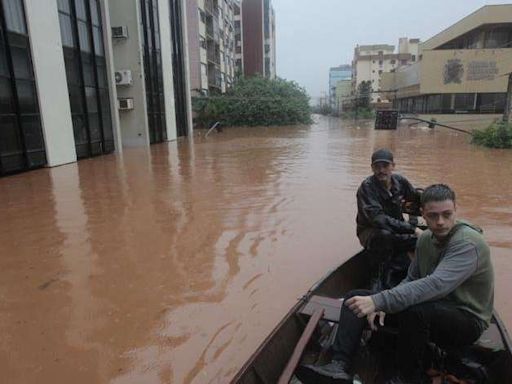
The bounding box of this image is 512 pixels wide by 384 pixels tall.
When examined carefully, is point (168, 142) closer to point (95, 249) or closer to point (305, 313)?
point (95, 249)

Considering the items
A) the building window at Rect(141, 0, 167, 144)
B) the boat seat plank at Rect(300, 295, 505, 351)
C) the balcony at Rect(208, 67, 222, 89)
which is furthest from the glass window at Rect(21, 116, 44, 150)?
the balcony at Rect(208, 67, 222, 89)

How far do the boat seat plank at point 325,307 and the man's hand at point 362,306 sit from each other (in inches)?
17.6

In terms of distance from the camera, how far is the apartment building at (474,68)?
34.9 metres

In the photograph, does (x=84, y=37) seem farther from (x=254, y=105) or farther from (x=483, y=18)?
(x=483, y=18)

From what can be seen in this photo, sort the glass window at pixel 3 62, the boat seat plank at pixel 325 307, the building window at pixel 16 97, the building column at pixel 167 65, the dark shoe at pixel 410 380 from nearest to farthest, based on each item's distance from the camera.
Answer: the dark shoe at pixel 410 380, the boat seat plank at pixel 325 307, the glass window at pixel 3 62, the building window at pixel 16 97, the building column at pixel 167 65

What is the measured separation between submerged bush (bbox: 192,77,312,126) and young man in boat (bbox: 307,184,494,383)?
121 ft

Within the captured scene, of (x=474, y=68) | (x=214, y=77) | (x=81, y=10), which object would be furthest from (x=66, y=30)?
(x=474, y=68)

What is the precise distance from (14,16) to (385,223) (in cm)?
1250

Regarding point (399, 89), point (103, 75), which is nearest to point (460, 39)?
point (399, 89)

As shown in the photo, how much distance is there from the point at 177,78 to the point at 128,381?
25.8 m

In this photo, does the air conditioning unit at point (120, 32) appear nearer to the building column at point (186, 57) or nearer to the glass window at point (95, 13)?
the glass window at point (95, 13)

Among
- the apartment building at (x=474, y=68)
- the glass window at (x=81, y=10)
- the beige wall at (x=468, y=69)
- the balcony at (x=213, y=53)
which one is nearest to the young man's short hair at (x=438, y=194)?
the glass window at (x=81, y=10)

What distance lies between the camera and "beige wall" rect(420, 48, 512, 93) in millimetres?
34750

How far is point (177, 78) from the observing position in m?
27.1
